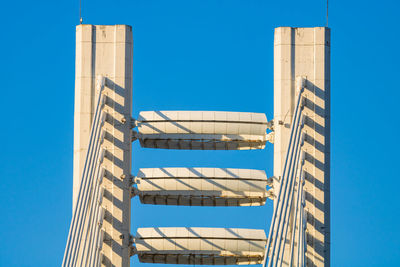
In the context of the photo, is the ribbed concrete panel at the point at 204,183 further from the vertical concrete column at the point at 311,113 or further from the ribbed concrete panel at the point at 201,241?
the ribbed concrete panel at the point at 201,241

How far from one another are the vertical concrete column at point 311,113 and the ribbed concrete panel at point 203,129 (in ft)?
4.00

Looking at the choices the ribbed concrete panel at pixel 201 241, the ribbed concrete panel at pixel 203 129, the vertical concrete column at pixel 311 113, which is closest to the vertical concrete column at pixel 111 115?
the ribbed concrete panel at pixel 201 241

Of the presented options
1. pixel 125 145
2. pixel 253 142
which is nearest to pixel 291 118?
pixel 253 142

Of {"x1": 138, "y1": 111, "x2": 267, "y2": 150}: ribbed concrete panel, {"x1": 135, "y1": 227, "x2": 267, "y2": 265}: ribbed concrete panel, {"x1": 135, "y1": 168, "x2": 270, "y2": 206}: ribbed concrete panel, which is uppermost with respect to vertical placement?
{"x1": 138, "y1": 111, "x2": 267, "y2": 150}: ribbed concrete panel

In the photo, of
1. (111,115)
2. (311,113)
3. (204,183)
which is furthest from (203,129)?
(311,113)

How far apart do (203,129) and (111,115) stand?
4546mm

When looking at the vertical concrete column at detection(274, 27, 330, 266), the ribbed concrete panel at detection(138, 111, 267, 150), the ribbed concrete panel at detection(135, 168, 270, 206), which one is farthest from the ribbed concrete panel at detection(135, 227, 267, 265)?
the ribbed concrete panel at detection(138, 111, 267, 150)

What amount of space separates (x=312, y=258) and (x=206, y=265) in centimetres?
531

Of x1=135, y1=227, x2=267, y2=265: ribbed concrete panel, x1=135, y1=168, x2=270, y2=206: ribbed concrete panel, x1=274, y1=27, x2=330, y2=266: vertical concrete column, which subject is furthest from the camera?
x1=274, y1=27, x2=330, y2=266: vertical concrete column

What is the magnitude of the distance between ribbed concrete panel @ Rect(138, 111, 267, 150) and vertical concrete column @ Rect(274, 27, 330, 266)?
1.22m

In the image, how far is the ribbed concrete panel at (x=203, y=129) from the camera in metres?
78.2

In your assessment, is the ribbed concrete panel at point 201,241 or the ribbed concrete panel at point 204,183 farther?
the ribbed concrete panel at point 201,241

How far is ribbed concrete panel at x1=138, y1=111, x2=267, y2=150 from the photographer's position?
78.2 m

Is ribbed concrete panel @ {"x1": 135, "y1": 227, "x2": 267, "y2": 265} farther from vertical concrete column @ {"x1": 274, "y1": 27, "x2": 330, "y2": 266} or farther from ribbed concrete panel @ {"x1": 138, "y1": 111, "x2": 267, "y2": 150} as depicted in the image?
ribbed concrete panel @ {"x1": 138, "y1": 111, "x2": 267, "y2": 150}
